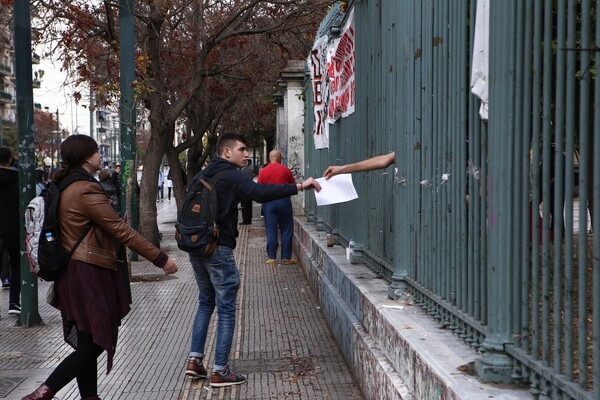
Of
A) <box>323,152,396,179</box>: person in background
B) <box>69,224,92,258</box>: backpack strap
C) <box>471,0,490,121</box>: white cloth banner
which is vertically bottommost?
<box>69,224,92,258</box>: backpack strap

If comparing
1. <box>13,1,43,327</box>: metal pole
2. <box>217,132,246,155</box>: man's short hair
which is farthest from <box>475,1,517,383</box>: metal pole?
<box>13,1,43,327</box>: metal pole

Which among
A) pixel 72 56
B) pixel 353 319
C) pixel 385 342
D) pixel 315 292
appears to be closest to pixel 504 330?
pixel 385 342

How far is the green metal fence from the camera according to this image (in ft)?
9.39

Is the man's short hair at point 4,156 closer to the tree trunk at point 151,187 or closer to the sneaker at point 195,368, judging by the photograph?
the sneaker at point 195,368

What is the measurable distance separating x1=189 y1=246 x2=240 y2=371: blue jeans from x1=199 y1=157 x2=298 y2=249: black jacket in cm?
14

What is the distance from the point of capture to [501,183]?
356cm

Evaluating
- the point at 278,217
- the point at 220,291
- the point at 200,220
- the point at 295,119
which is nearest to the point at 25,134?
the point at 200,220

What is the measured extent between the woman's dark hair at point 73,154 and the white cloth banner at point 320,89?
526 cm

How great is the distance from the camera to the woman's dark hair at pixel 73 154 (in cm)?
573

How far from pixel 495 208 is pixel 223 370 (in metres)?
3.36

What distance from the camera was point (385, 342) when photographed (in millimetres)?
5309

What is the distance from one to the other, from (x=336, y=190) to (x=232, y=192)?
2.59ft

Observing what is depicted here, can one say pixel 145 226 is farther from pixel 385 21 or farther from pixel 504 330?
pixel 504 330

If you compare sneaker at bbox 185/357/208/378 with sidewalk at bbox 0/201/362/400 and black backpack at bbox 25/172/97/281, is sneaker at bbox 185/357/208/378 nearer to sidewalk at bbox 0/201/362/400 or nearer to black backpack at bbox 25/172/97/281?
sidewalk at bbox 0/201/362/400
